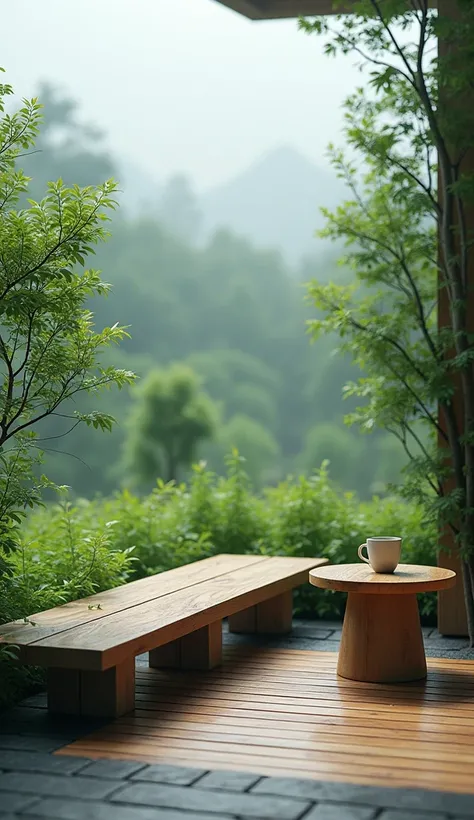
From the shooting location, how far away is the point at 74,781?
2.86 metres

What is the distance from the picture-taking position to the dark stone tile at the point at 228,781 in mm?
2809

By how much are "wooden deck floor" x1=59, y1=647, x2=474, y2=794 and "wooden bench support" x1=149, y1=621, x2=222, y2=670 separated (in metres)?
0.08

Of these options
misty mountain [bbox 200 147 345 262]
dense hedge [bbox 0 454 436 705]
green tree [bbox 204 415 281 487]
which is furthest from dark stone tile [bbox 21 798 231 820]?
misty mountain [bbox 200 147 345 262]

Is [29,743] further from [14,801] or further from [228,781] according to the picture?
[228,781]

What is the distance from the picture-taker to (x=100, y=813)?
8.56 feet

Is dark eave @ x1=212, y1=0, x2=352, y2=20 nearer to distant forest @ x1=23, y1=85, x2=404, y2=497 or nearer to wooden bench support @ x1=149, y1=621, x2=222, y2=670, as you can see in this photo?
wooden bench support @ x1=149, y1=621, x2=222, y2=670

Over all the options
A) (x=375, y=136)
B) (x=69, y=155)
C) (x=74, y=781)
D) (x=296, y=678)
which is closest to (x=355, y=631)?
(x=296, y=678)

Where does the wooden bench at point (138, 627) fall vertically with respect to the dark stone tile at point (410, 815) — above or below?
above

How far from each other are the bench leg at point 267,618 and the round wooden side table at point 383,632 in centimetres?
98

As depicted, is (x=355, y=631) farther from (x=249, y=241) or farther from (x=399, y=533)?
(x=249, y=241)

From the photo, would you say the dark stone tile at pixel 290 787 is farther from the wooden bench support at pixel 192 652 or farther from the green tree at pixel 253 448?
the green tree at pixel 253 448

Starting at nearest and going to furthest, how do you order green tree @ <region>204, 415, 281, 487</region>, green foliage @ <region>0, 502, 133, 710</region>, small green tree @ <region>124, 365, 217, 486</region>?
1. green foliage @ <region>0, 502, 133, 710</region>
2. small green tree @ <region>124, 365, 217, 486</region>
3. green tree @ <region>204, 415, 281, 487</region>

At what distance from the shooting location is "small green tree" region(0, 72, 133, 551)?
3.67m

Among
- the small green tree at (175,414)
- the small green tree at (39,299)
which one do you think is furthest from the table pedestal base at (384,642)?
the small green tree at (175,414)
